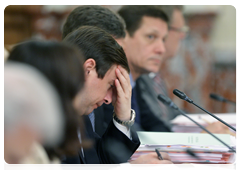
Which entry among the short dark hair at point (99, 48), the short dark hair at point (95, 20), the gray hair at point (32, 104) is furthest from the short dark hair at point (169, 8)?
the gray hair at point (32, 104)

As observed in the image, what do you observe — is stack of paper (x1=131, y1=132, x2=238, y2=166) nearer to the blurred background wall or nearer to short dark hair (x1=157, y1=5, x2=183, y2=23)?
short dark hair (x1=157, y1=5, x2=183, y2=23)

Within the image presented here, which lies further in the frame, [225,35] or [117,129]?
[225,35]

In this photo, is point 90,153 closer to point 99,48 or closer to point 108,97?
point 108,97

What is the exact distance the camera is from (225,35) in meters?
4.09

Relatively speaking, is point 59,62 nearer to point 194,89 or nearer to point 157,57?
point 157,57

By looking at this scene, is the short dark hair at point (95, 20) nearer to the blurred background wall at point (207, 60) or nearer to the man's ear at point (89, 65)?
the man's ear at point (89, 65)

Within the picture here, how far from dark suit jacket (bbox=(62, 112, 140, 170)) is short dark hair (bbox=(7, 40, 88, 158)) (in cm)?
50

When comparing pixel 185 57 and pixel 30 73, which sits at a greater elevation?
pixel 185 57

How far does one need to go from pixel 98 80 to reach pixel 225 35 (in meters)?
3.56

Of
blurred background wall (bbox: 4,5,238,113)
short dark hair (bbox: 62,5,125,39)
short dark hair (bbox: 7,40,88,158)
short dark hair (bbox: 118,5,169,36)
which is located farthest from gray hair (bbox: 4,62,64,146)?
blurred background wall (bbox: 4,5,238,113)

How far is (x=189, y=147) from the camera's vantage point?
46.6 inches

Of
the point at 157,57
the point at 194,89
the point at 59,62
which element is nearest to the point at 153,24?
the point at 157,57

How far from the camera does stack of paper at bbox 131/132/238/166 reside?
1.13 meters

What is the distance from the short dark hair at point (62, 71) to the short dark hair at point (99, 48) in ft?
1.14
